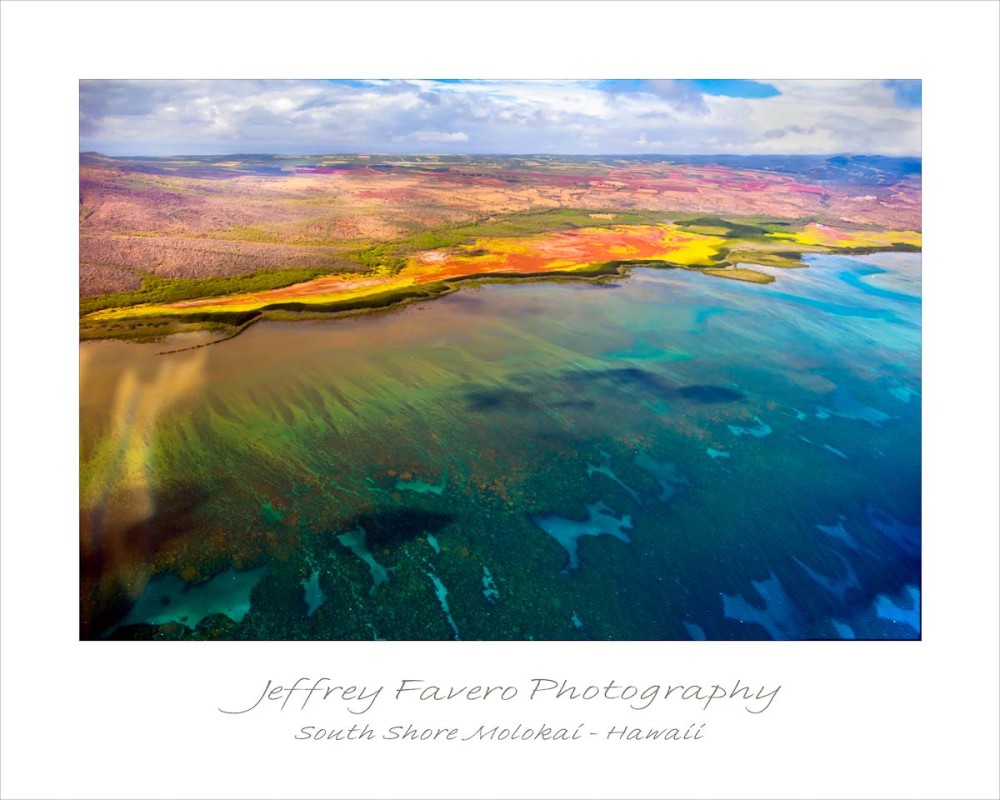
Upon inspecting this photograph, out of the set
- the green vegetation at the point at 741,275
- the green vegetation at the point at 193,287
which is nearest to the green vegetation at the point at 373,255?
the green vegetation at the point at 193,287

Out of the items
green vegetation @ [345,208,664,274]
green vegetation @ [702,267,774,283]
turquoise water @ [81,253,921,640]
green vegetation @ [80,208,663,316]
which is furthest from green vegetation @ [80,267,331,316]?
green vegetation @ [702,267,774,283]

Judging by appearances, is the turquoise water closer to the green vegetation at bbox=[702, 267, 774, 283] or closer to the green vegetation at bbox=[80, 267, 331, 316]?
the green vegetation at bbox=[80, 267, 331, 316]

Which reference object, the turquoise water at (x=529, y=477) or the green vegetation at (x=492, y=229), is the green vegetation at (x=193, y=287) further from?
the green vegetation at (x=492, y=229)

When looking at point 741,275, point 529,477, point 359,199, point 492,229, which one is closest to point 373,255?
point 359,199

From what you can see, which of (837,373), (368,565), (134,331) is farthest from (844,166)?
(134,331)

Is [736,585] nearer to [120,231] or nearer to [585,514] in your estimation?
[585,514]

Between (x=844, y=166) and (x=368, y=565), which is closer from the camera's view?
(x=368, y=565)

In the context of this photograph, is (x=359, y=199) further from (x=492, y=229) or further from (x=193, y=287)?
(x=193, y=287)

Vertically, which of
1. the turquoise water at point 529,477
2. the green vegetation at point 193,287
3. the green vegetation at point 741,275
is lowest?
the turquoise water at point 529,477
